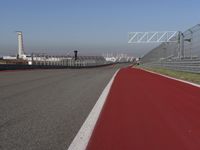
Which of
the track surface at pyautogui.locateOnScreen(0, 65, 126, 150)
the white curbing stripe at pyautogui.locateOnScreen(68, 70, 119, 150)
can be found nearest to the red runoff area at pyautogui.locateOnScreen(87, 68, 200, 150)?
the white curbing stripe at pyautogui.locateOnScreen(68, 70, 119, 150)

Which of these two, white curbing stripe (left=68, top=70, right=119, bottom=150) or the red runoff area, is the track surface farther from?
the red runoff area

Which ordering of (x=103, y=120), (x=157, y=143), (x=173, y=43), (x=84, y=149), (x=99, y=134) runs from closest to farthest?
(x=84, y=149)
(x=157, y=143)
(x=99, y=134)
(x=103, y=120)
(x=173, y=43)

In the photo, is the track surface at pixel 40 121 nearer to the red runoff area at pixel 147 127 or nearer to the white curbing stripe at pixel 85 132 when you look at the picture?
the white curbing stripe at pixel 85 132

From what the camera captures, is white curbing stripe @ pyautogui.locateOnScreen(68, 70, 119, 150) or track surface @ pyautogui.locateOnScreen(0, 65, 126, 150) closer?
white curbing stripe @ pyautogui.locateOnScreen(68, 70, 119, 150)

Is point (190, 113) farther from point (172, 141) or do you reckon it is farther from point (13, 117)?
point (13, 117)

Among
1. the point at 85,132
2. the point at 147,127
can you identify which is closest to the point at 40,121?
the point at 85,132

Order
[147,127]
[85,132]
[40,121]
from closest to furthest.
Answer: [85,132] < [147,127] < [40,121]

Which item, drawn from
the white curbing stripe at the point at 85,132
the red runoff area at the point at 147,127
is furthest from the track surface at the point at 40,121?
the red runoff area at the point at 147,127

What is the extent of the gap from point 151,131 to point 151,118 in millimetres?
1445

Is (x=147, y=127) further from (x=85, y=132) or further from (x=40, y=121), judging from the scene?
(x=40, y=121)

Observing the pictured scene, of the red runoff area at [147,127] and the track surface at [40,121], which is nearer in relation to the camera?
the red runoff area at [147,127]

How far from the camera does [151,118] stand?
8.31 m

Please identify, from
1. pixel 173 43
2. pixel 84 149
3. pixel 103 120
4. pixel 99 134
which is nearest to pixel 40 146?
pixel 84 149

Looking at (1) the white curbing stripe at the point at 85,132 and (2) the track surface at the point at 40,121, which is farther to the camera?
(2) the track surface at the point at 40,121
